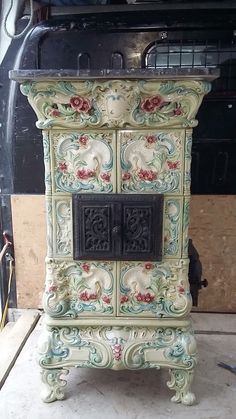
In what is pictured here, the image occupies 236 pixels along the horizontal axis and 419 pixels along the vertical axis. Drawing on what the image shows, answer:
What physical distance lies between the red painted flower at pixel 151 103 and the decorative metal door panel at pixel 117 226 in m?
0.38

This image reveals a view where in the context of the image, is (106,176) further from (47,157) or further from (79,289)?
(79,289)

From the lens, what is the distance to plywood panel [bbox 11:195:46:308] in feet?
9.41

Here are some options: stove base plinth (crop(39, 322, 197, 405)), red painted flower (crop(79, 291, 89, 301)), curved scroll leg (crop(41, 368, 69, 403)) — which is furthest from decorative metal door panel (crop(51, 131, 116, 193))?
curved scroll leg (crop(41, 368, 69, 403))

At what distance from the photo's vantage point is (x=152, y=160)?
179 centimetres

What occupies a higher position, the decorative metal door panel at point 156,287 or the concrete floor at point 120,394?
the decorative metal door panel at point 156,287

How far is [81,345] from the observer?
6.37 feet

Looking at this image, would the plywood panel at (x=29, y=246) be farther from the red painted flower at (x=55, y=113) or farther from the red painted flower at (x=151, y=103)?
the red painted flower at (x=151, y=103)

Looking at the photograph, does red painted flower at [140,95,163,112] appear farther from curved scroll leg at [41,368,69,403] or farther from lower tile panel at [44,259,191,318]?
curved scroll leg at [41,368,69,403]

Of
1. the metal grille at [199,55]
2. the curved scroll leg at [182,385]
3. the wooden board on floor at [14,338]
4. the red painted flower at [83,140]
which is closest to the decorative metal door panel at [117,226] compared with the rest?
the red painted flower at [83,140]

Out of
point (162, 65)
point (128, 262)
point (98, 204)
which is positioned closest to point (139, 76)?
point (98, 204)

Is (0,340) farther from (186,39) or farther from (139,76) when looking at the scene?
(186,39)

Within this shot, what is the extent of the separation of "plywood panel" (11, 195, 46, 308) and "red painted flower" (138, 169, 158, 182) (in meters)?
1.21

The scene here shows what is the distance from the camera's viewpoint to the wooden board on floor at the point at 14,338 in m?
2.27

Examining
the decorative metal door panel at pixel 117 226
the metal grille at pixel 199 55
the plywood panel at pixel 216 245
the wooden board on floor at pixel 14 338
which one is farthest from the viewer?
the plywood panel at pixel 216 245
